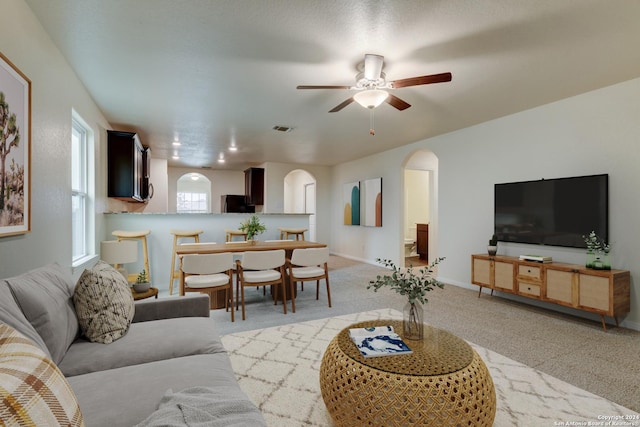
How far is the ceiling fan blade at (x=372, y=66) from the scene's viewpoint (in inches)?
99.8

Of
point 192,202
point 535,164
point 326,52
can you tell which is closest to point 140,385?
point 326,52

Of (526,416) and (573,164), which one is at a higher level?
(573,164)

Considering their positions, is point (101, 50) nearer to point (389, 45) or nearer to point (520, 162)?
point (389, 45)

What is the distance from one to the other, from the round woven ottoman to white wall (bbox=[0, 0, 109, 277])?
6.36 ft

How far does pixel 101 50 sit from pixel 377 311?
3707 mm

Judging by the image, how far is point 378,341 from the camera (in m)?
1.78

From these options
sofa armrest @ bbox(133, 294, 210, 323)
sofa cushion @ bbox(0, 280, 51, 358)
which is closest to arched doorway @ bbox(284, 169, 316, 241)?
sofa armrest @ bbox(133, 294, 210, 323)

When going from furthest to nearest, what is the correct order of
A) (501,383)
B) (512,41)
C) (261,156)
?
(261,156) → (512,41) → (501,383)

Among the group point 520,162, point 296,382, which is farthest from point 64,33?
point 520,162

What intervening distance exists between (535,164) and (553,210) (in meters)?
0.65

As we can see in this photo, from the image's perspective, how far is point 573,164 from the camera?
142 inches

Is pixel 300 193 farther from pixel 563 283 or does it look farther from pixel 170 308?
pixel 170 308

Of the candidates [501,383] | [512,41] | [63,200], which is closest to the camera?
[501,383]

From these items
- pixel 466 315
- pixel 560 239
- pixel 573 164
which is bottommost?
pixel 466 315
